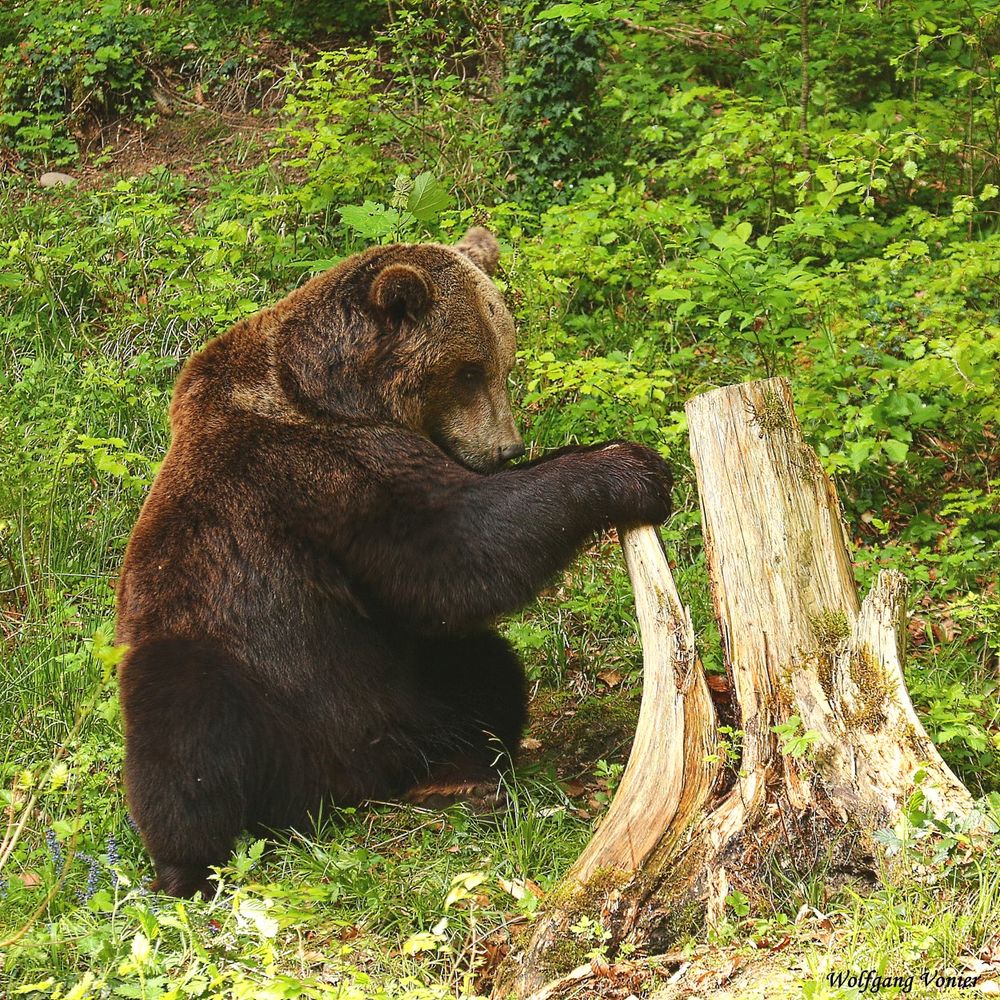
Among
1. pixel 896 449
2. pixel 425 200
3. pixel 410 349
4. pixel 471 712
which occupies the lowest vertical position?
pixel 471 712

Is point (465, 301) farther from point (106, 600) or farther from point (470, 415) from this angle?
point (106, 600)

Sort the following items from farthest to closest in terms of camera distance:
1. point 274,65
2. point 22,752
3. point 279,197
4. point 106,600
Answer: point 274,65, point 279,197, point 106,600, point 22,752

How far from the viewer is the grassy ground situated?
147 inches

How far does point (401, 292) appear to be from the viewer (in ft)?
17.1

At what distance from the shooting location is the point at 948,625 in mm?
6531

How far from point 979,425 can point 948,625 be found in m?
1.64

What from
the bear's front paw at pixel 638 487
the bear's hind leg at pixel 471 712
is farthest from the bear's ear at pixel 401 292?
the bear's hind leg at pixel 471 712

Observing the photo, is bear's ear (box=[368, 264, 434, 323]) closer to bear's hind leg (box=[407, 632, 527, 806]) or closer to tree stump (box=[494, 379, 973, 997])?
tree stump (box=[494, 379, 973, 997])

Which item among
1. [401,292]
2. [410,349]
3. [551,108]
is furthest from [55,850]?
[551,108]

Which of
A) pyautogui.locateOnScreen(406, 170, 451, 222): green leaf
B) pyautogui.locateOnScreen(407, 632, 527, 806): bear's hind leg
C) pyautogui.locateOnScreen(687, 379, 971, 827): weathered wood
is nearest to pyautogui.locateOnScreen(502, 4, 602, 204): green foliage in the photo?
pyautogui.locateOnScreen(406, 170, 451, 222): green leaf

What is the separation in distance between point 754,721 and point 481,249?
3017mm

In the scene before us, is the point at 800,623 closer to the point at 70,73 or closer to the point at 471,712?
the point at 471,712

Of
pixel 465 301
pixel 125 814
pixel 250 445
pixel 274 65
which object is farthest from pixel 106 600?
pixel 274 65

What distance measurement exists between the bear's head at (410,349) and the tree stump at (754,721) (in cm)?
110
